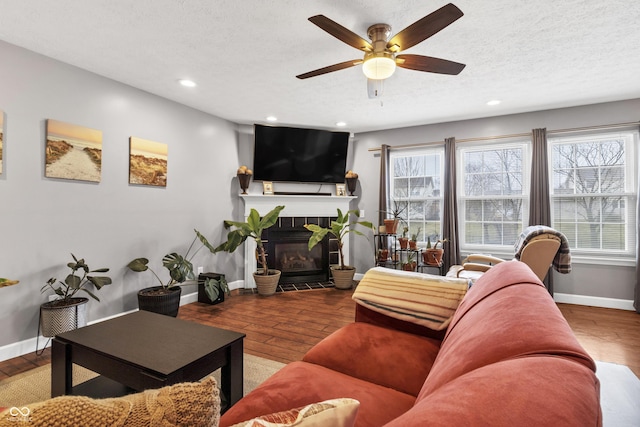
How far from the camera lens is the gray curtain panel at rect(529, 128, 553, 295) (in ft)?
12.9

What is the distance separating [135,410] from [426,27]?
216 cm

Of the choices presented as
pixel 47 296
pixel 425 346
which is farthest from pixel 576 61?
pixel 47 296

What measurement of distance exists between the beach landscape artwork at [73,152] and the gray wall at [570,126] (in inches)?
152

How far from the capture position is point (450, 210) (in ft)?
14.6

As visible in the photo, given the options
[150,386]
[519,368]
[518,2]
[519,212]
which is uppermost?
[518,2]

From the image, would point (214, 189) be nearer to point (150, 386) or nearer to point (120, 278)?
point (120, 278)

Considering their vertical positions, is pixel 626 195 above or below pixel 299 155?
below

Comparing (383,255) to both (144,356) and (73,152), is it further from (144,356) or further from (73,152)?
(73,152)

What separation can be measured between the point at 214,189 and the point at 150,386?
10.9 feet

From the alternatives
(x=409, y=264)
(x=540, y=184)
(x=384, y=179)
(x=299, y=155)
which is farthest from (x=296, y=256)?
(x=540, y=184)

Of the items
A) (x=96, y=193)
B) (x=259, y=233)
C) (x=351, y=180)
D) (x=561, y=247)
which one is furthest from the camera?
(x=351, y=180)

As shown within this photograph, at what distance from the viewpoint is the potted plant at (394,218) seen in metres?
4.54

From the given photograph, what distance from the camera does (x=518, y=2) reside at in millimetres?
1981

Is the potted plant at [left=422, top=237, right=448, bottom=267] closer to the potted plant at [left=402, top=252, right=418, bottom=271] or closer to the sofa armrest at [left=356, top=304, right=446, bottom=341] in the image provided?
the potted plant at [left=402, top=252, right=418, bottom=271]
